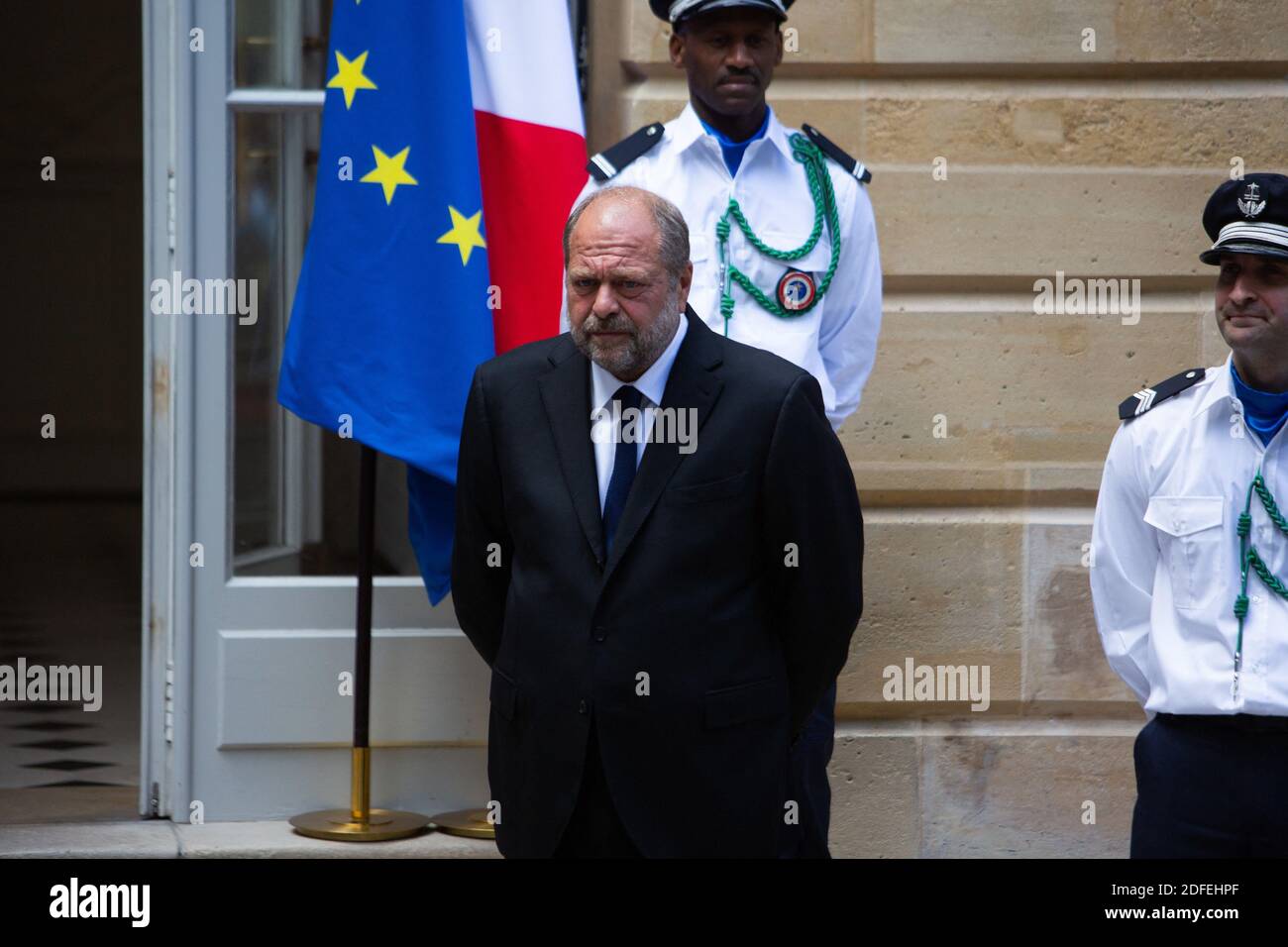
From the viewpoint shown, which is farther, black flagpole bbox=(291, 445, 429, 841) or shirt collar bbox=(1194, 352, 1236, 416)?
black flagpole bbox=(291, 445, 429, 841)

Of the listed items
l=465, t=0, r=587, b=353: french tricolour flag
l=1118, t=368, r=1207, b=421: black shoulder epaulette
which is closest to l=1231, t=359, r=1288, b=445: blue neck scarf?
l=1118, t=368, r=1207, b=421: black shoulder epaulette

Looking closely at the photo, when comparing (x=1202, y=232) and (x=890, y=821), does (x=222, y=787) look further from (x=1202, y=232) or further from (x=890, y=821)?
(x=1202, y=232)

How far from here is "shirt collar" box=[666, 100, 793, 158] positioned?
508 cm

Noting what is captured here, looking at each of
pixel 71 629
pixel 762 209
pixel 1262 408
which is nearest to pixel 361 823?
pixel 762 209

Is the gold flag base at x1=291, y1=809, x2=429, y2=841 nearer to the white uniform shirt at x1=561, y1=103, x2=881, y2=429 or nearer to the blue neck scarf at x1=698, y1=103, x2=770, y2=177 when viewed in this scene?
the white uniform shirt at x1=561, y1=103, x2=881, y2=429

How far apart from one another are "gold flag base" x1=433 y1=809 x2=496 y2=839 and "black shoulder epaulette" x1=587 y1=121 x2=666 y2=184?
2.03m

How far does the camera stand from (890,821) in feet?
20.2

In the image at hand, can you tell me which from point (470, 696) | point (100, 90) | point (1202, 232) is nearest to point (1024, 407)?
point (1202, 232)

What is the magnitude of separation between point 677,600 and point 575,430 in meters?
0.41

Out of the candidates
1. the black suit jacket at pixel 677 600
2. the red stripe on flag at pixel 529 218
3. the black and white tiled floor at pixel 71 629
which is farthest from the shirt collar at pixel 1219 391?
the black and white tiled floor at pixel 71 629

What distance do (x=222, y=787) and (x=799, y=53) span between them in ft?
9.82

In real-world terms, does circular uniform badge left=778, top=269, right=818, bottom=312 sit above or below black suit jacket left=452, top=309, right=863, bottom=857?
above

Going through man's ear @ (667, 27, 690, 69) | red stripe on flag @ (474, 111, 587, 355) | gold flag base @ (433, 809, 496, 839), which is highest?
man's ear @ (667, 27, 690, 69)

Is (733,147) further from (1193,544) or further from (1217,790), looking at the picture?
(1217,790)
